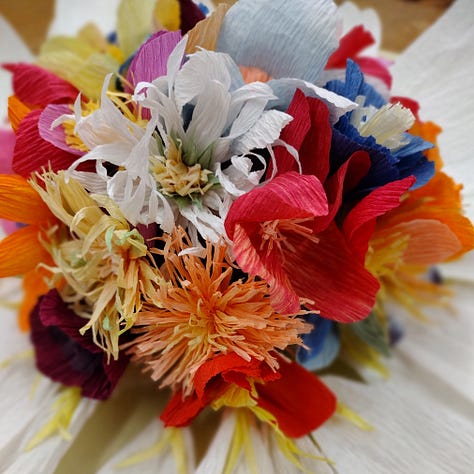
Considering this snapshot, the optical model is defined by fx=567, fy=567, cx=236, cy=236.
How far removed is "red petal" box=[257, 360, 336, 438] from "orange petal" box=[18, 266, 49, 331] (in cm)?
19

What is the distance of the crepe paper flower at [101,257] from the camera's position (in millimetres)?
362

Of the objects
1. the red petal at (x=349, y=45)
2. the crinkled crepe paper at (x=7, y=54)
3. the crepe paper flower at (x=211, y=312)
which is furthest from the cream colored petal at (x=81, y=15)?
the crepe paper flower at (x=211, y=312)

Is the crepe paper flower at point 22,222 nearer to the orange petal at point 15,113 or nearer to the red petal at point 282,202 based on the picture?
the orange petal at point 15,113

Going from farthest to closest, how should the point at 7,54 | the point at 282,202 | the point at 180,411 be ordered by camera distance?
the point at 7,54, the point at 180,411, the point at 282,202

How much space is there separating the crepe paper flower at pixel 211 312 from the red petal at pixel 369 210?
0.06 m

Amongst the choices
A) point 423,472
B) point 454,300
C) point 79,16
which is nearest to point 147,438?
point 423,472

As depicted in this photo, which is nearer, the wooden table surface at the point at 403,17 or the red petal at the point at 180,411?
the red petal at the point at 180,411

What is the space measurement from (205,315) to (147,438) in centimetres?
16

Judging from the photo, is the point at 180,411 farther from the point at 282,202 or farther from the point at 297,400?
the point at 282,202

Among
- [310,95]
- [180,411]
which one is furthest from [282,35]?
[180,411]

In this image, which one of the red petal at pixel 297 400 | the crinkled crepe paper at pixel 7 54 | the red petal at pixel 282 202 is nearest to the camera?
the red petal at pixel 282 202

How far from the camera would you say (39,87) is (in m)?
0.45

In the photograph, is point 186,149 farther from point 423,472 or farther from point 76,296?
point 423,472

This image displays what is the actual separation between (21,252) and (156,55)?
0.56 feet
